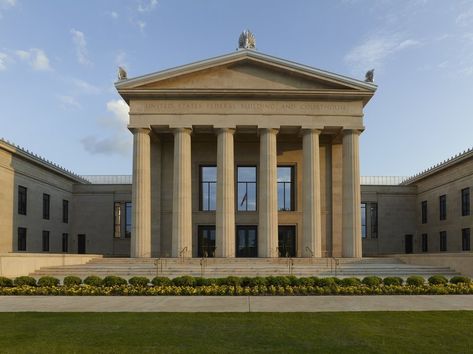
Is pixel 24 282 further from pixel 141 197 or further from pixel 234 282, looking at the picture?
pixel 141 197

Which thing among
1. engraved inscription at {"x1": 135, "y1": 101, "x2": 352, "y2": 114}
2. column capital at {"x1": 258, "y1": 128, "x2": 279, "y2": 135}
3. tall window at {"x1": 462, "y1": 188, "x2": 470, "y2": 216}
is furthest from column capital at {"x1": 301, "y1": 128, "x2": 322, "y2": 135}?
tall window at {"x1": 462, "y1": 188, "x2": 470, "y2": 216}

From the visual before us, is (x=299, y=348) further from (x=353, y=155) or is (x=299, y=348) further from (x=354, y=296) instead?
(x=353, y=155)

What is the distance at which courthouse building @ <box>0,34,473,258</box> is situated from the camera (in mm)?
39375

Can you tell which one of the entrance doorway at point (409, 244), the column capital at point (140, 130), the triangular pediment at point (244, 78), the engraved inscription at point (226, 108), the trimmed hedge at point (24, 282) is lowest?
the entrance doorway at point (409, 244)

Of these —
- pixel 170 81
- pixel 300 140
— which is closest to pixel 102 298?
pixel 170 81

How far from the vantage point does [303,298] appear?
19859 millimetres

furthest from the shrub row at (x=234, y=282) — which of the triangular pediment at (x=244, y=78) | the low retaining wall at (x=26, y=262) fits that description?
the triangular pediment at (x=244, y=78)

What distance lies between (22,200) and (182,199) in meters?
16.3

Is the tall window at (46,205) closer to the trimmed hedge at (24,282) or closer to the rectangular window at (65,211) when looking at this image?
the rectangular window at (65,211)

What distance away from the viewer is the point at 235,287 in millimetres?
21656

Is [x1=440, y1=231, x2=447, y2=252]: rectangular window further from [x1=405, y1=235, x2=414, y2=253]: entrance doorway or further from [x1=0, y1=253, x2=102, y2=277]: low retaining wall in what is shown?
[x1=0, y1=253, x2=102, y2=277]: low retaining wall

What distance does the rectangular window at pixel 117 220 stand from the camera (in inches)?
2104

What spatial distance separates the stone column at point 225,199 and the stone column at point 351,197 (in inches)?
376

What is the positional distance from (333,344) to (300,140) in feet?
114
